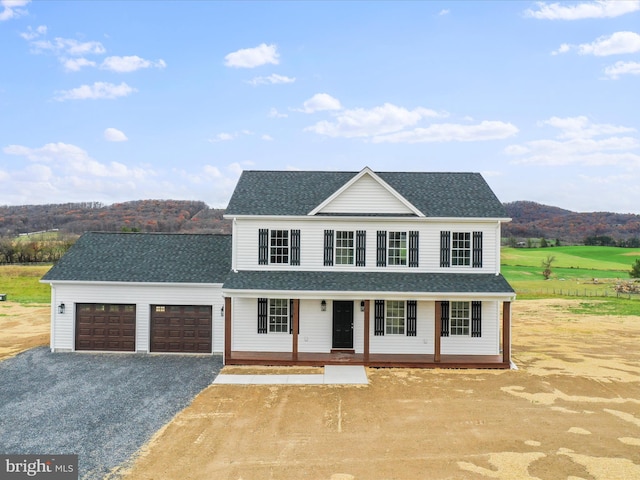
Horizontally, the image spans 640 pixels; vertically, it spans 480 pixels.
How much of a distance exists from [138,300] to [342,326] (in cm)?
834

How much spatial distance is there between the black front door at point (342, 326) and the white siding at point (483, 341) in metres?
3.66

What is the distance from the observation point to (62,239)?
7262cm

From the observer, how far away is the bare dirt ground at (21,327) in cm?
1980

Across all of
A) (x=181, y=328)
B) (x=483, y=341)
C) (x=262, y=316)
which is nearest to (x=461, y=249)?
(x=483, y=341)

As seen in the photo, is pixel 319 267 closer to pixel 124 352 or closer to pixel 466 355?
pixel 466 355

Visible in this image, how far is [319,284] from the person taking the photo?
55.4 ft

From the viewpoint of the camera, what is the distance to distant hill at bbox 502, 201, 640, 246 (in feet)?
280

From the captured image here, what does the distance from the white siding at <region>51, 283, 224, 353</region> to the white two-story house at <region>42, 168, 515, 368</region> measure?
0.13ft

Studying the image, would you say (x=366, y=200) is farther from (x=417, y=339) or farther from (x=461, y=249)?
(x=417, y=339)

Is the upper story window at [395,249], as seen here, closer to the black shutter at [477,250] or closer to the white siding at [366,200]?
the white siding at [366,200]

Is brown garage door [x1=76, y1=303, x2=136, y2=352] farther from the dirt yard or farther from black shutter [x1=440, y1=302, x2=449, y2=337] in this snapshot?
black shutter [x1=440, y1=302, x2=449, y2=337]

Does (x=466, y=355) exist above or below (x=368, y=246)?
below

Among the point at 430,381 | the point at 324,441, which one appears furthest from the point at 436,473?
the point at 430,381

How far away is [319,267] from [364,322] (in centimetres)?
285
